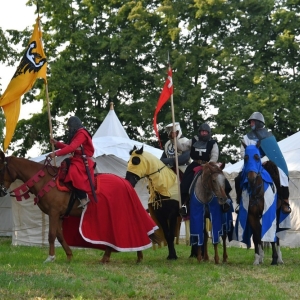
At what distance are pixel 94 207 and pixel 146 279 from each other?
8.19 feet

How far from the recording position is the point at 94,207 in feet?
43.1

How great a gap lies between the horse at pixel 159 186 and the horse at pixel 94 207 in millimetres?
344

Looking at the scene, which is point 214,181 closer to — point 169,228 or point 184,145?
point 169,228

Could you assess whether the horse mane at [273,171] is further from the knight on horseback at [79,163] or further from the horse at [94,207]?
the knight on horseback at [79,163]

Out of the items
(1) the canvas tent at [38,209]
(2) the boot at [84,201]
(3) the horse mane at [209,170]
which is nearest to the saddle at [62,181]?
(2) the boot at [84,201]

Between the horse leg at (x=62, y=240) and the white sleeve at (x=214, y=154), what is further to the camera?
the white sleeve at (x=214, y=154)

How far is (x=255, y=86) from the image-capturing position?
3198 cm

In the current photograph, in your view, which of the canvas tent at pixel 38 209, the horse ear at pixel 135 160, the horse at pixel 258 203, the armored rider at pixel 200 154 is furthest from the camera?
the canvas tent at pixel 38 209

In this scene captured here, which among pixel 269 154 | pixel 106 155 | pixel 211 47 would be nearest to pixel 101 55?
pixel 211 47

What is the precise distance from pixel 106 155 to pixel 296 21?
14.0 m

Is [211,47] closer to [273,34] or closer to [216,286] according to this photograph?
[273,34]

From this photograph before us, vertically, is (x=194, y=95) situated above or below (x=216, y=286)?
above

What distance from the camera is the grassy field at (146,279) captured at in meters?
9.55

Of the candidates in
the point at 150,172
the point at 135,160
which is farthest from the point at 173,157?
the point at 135,160
